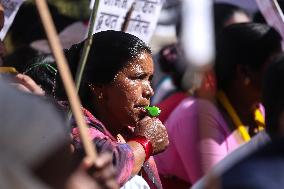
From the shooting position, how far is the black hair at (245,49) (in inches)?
177

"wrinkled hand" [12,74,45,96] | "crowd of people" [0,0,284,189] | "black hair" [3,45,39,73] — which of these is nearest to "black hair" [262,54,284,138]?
"crowd of people" [0,0,284,189]

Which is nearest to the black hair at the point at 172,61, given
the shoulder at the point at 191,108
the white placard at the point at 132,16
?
the white placard at the point at 132,16

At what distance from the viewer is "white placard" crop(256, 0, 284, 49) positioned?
4177mm

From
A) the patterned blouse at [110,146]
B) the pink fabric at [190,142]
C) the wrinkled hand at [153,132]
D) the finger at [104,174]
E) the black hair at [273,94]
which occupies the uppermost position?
the finger at [104,174]

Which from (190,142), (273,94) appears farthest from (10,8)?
(273,94)

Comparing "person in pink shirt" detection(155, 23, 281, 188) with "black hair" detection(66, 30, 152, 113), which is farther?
"person in pink shirt" detection(155, 23, 281, 188)

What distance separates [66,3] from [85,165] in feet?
23.8

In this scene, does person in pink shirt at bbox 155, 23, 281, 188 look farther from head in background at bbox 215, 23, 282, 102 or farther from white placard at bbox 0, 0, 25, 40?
white placard at bbox 0, 0, 25, 40

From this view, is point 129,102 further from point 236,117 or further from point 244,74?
point 244,74

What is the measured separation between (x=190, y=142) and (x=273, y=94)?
4.24 feet

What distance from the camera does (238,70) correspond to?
453 centimetres

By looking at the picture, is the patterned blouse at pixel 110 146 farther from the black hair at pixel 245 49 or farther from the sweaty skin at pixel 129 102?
the black hair at pixel 245 49

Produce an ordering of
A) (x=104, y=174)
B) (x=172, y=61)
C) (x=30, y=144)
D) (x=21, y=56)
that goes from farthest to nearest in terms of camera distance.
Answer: (x=172, y=61), (x=21, y=56), (x=104, y=174), (x=30, y=144)

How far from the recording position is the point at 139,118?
11.2ft
